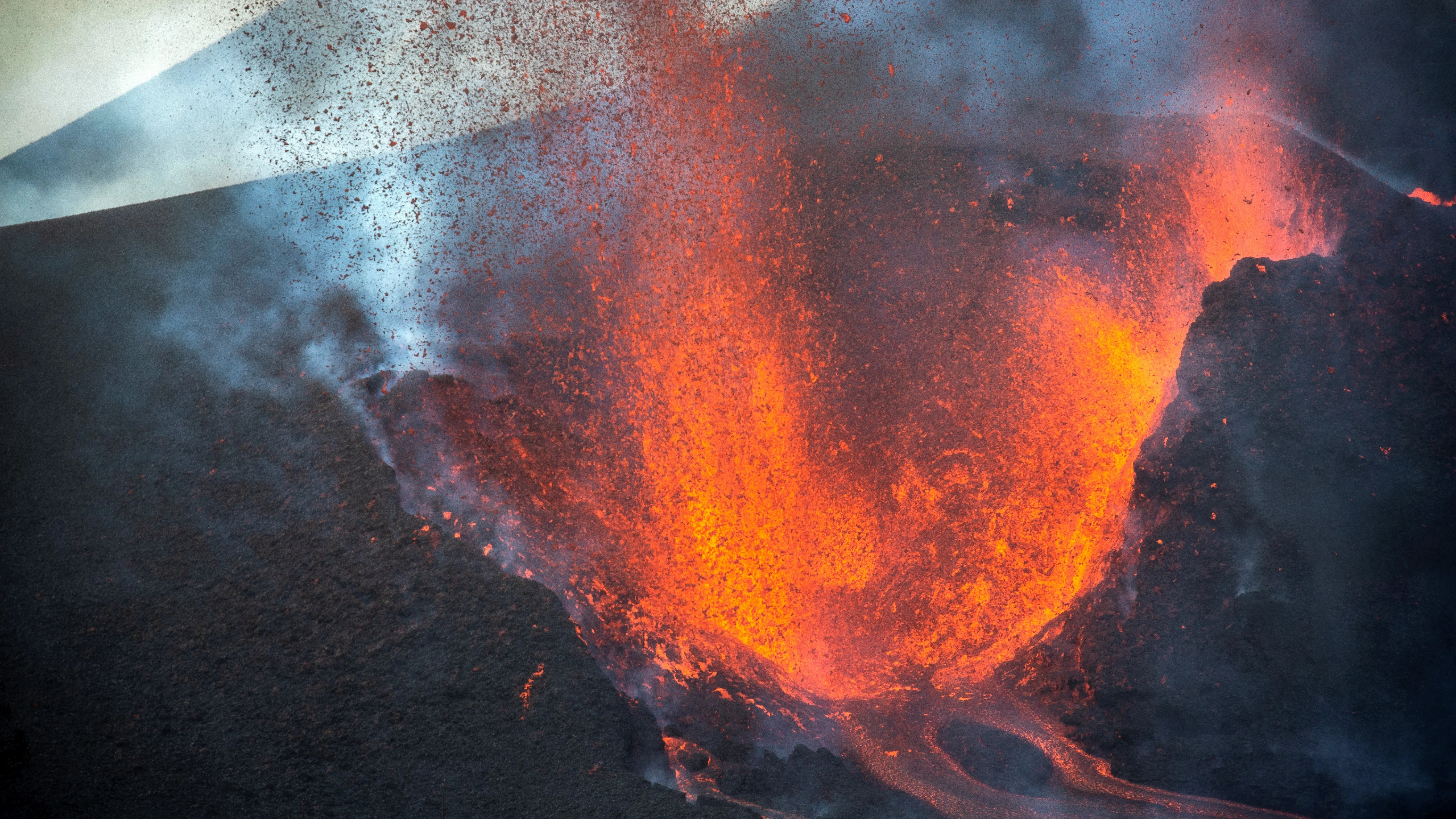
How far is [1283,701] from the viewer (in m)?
2.38

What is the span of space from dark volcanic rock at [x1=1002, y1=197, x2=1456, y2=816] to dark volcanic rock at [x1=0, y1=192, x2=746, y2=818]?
1480 millimetres

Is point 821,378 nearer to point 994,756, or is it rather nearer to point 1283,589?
point 994,756

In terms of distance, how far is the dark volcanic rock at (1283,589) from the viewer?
2.36 meters

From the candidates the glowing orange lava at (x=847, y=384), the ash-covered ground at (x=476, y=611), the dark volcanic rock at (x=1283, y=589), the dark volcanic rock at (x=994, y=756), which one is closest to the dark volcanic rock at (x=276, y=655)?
the ash-covered ground at (x=476, y=611)

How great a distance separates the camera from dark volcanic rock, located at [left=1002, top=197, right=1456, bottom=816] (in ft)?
7.73

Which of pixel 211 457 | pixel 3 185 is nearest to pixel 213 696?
pixel 211 457

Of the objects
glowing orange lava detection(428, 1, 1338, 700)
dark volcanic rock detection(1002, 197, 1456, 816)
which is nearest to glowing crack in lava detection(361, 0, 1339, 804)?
glowing orange lava detection(428, 1, 1338, 700)

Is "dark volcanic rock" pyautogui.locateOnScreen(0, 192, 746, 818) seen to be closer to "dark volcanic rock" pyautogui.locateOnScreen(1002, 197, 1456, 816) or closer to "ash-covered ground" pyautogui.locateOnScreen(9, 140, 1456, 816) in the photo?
"ash-covered ground" pyautogui.locateOnScreen(9, 140, 1456, 816)

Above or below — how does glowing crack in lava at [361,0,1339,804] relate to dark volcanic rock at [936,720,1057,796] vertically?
above

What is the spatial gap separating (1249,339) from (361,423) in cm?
316

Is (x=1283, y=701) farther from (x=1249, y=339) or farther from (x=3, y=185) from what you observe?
(x=3, y=185)

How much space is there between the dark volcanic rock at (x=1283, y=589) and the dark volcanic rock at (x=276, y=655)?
4.85 ft

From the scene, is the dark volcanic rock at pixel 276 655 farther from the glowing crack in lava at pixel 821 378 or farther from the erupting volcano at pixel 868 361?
the glowing crack in lava at pixel 821 378

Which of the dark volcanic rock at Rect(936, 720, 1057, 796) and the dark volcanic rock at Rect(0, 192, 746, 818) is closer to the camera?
the dark volcanic rock at Rect(0, 192, 746, 818)
